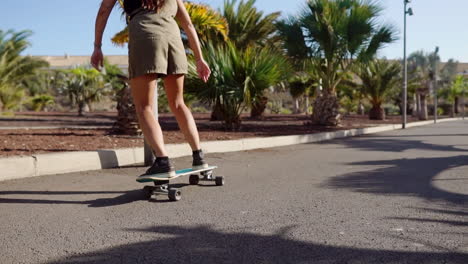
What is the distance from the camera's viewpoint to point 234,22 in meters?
18.4

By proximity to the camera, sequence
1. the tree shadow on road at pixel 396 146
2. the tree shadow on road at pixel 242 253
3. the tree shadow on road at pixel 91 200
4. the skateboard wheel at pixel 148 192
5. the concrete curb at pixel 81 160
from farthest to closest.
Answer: the tree shadow on road at pixel 396 146 → the concrete curb at pixel 81 160 → the skateboard wheel at pixel 148 192 → the tree shadow on road at pixel 91 200 → the tree shadow on road at pixel 242 253

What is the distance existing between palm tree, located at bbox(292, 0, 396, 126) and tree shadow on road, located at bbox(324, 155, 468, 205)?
28.3ft

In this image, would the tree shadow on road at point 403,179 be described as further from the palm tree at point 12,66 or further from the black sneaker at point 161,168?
the palm tree at point 12,66

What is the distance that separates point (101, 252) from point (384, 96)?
994 inches

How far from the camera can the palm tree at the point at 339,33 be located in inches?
558

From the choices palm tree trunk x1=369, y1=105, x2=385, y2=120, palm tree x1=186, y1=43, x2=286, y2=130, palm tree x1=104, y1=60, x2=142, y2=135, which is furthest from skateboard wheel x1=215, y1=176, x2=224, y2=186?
palm tree trunk x1=369, y1=105, x2=385, y2=120

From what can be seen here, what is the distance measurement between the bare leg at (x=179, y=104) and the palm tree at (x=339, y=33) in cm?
1121

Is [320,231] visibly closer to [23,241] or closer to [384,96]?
[23,241]

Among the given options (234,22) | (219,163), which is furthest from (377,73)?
(219,163)

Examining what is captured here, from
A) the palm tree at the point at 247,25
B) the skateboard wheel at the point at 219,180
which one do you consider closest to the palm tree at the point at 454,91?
the palm tree at the point at 247,25

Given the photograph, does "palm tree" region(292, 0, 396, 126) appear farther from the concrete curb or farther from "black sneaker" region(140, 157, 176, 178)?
"black sneaker" region(140, 157, 176, 178)

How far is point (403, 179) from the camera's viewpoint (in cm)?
465

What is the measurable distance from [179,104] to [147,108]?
372 mm

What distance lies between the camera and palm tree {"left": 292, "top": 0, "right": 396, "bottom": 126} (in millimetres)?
14180
